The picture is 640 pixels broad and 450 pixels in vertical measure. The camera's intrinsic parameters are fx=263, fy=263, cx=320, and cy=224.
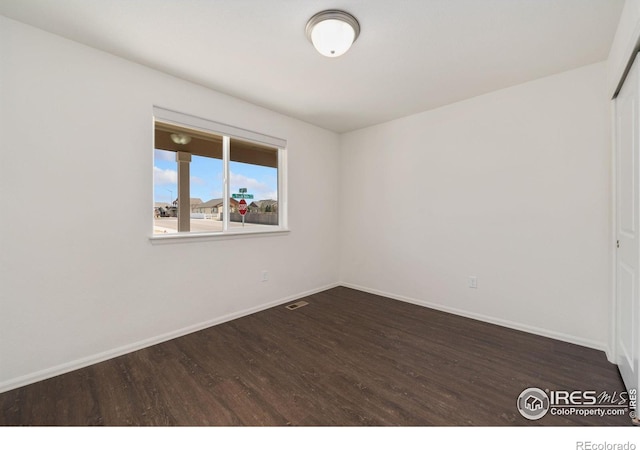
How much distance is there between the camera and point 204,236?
2.83 m

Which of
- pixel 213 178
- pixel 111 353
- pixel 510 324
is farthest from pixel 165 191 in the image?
pixel 510 324

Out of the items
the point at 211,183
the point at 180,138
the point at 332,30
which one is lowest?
the point at 211,183

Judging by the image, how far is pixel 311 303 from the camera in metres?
3.60

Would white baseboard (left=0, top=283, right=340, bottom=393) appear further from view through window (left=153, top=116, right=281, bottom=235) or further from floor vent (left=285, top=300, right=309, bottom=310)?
view through window (left=153, top=116, right=281, bottom=235)

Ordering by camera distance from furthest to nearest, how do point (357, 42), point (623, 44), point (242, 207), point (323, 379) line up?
point (242, 207)
point (357, 42)
point (323, 379)
point (623, 44)

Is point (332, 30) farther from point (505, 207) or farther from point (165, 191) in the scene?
point (505, 207)

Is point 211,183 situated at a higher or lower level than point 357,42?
lower

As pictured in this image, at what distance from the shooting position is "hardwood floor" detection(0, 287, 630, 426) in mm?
1582

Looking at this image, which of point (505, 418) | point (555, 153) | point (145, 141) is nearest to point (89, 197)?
point (145, 141)

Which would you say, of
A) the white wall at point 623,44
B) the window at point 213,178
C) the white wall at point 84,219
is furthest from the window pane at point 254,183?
the white wall at point 623,44

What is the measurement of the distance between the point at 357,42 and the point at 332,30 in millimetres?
328

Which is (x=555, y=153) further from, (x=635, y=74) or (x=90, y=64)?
(x=90, y=64)

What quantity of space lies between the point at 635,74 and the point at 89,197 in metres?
3.90

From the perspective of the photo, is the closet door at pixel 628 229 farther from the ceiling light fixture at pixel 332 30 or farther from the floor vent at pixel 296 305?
the floor vent at pixel 296 305
